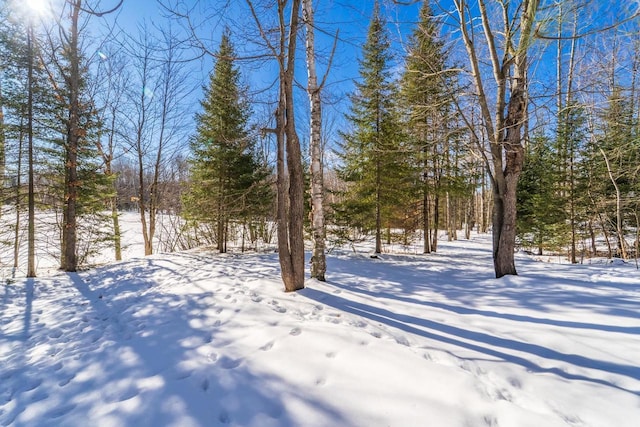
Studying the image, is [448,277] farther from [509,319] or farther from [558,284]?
[509,319]

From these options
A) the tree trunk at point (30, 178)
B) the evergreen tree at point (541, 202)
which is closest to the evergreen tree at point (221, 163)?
the tree trunk at point (30, 178)

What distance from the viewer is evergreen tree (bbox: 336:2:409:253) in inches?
364

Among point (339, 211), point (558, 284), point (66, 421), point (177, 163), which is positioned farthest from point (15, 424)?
point (177, 163)

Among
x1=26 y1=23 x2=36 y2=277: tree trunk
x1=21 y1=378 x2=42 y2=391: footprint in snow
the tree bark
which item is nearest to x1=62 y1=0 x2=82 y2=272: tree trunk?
x1=26 y1=23 x2=36 y2=277: tree trunk

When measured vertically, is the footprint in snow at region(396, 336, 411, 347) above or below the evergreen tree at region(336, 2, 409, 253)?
below

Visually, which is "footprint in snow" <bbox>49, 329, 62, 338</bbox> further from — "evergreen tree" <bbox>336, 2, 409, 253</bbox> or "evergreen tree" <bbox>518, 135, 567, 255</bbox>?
"evergreen tree" <bbox>518, 135, 567, 255</bbox>

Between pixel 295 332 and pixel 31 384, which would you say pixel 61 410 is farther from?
pixel 295 332

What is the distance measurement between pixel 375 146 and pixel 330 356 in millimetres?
8138

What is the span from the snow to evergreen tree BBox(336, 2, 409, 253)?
4.99 m

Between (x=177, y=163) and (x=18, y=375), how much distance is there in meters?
14.2

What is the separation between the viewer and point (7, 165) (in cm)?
804

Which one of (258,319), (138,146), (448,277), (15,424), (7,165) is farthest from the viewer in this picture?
(138,146)

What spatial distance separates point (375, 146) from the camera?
9.23 m

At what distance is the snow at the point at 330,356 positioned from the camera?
5.63 feet
